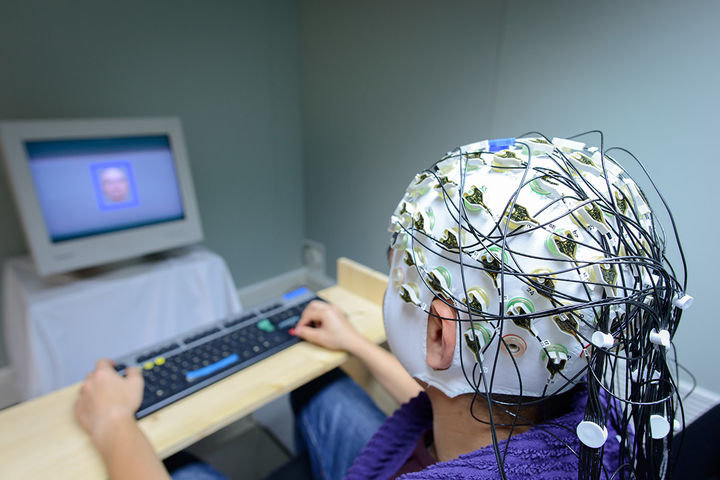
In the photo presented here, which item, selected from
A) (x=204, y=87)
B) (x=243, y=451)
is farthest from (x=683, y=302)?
(x=204, y=87)

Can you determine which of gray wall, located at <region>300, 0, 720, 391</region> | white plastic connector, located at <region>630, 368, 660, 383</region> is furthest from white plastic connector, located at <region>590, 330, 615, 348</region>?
gray wall, located at <region>300, 0, 720, 391</region>

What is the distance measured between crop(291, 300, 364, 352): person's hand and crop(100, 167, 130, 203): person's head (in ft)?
2.69

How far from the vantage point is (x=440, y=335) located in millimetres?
472

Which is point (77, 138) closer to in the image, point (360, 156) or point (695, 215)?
point (360, 156)

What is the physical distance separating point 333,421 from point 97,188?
3.34 feet

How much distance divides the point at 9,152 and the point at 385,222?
4.51ft

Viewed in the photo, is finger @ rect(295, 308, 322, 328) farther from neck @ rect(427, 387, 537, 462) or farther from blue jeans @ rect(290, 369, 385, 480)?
neck @ rect(427, 387, 537, 462)

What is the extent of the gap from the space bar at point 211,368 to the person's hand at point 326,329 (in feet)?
0.45

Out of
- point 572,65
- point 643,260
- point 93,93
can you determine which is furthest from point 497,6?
point 93,93

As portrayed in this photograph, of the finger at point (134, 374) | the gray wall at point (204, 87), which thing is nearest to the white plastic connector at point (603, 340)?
the finger at point (134, 374)

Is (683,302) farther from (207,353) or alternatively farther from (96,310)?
(96,310)

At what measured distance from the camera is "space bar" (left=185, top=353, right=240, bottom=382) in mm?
674

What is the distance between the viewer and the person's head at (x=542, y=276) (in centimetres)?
37

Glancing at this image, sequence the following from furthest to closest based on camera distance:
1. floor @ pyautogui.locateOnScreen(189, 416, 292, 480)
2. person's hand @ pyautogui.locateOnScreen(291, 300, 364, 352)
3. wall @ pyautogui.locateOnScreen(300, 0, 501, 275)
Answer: wall @ pyautogui.locateOnScreen(300, 0, 501, 275) < floor @ pyautogui.locateOnScreen(189, 416, 292, 480) < person's hand @ pyautogui.locateOnScreen(291, 300, 364, 352)
